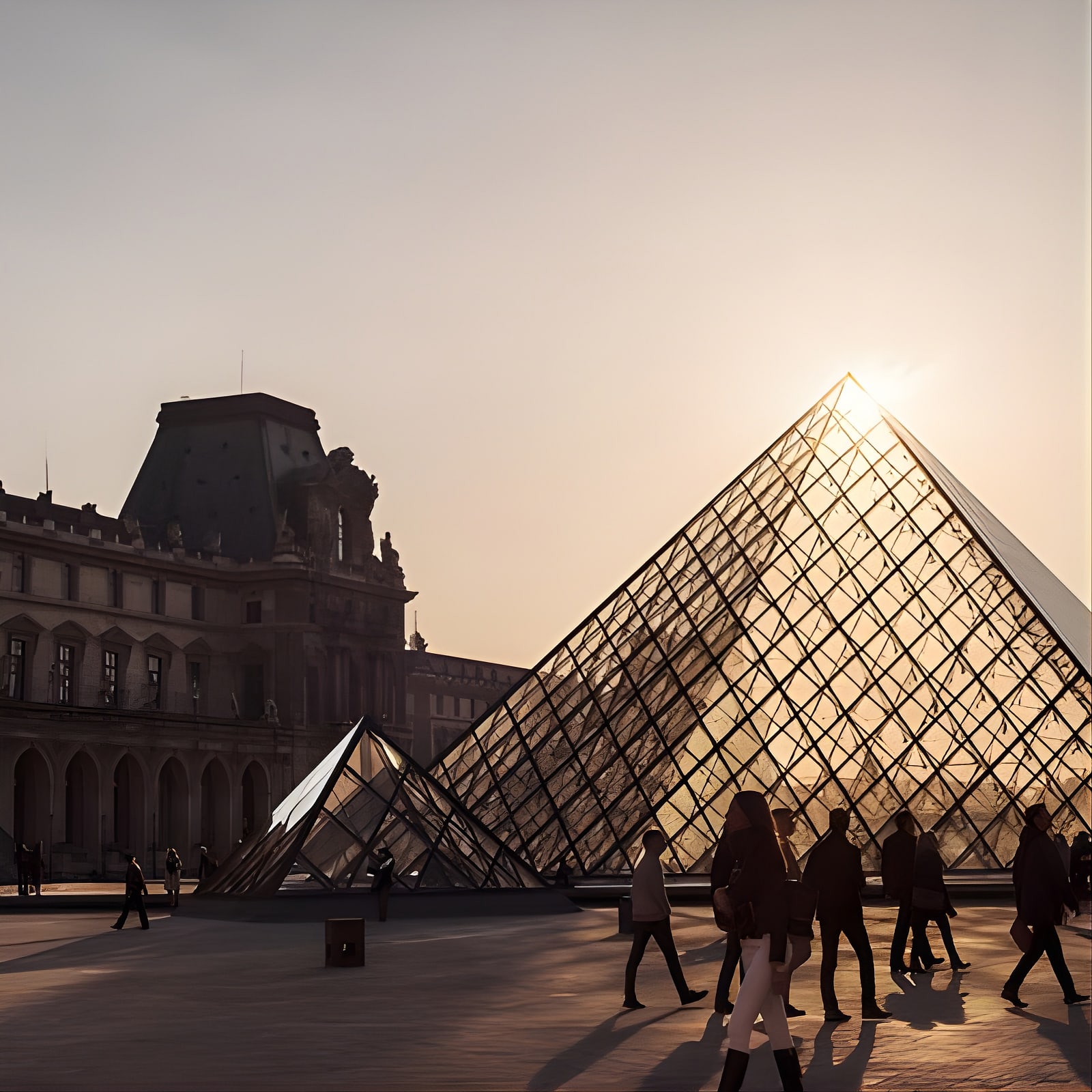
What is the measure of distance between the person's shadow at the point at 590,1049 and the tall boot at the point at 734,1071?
3.47 ft

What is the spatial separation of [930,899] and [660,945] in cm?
278

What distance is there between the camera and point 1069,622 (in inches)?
1244

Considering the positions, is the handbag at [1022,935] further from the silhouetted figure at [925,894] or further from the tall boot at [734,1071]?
the tall boot at [734,1071]

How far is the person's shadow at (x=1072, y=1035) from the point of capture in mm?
9078

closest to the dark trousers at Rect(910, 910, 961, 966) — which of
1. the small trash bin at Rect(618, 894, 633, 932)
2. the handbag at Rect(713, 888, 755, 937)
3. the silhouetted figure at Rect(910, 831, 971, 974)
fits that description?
the silhouetted figure at Rect(910, 831, 971, 974)

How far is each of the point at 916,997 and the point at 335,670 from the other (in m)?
67.5

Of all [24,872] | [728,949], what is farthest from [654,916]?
[24,872]

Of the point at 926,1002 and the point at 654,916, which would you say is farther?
the point at 654,916

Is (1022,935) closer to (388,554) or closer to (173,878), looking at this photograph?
(173,878)

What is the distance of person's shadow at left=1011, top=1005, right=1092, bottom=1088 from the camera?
908 centimetres

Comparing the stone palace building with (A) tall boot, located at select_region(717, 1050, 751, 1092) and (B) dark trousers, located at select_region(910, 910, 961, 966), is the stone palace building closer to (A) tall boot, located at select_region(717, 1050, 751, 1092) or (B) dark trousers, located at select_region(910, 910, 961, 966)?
(B) dark trousers, located at select_region(910, 910, 961, 966)

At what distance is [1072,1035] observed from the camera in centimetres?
1039

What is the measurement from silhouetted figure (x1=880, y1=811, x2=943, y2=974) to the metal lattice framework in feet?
43.8

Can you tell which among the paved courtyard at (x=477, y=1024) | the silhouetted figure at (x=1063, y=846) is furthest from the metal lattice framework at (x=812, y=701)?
the paved courtyard at (x=477, y=1024)
